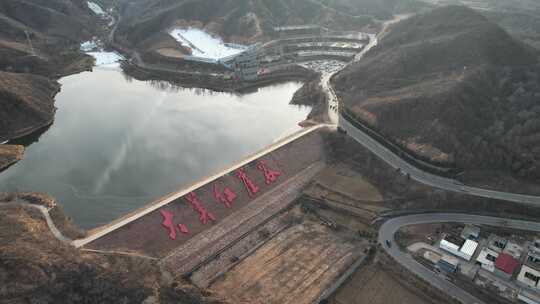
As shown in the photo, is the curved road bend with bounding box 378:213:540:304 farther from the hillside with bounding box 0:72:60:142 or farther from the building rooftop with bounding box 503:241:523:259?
the hillside with bounding box 0:72:60:142

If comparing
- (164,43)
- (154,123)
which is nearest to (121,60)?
(164,43)

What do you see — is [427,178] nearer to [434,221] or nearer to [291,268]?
[434,221]

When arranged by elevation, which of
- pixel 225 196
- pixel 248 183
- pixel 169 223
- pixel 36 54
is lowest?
pixel 169 223

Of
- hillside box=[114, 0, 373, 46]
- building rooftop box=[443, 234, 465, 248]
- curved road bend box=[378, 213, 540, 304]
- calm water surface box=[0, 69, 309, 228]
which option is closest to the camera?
curved road bend box=[378, 213, 540, 304]

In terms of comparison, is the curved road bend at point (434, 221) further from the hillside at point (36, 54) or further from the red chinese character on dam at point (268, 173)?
the hillside at point (36, 54)

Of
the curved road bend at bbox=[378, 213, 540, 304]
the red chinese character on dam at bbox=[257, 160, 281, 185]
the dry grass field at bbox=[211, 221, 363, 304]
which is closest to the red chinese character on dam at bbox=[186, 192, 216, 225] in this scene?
the dry grass field at bbox=[211, 221, 363, 304]

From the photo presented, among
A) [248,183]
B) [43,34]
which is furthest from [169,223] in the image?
[43,34]
